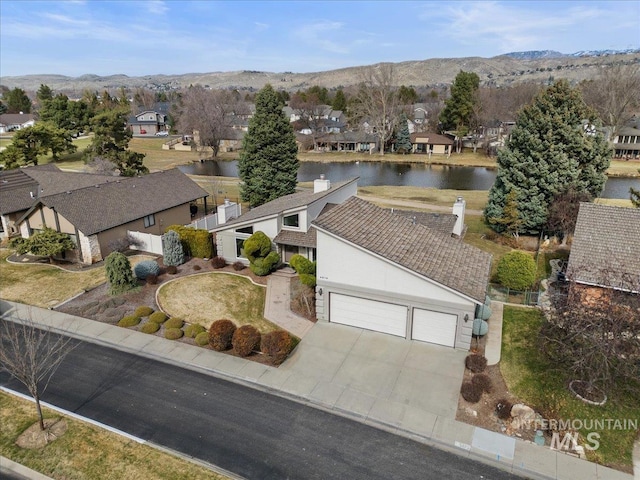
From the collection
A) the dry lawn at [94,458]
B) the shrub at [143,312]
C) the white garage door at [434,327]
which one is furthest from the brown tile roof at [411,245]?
the dry lawn at [94,458]

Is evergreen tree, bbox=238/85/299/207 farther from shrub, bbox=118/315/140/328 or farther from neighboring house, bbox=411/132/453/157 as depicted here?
neighboring house, bbox=411/132/453/157

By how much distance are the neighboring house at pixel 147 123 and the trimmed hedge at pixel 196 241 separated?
113m

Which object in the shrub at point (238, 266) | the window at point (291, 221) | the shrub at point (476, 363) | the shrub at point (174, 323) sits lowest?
the shrub at point (476, 363)

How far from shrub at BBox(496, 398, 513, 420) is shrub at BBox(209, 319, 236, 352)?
12.0 m

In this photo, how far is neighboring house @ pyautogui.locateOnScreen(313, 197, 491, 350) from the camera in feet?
66.4

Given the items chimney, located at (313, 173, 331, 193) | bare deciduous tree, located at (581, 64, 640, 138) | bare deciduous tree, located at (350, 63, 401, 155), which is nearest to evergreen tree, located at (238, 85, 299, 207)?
chimney, located at (313, 173, 331, 193)

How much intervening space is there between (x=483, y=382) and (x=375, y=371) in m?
4.50

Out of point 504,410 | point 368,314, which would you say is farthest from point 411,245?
point 504,410

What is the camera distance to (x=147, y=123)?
440 feet

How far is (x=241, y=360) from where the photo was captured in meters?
19.9

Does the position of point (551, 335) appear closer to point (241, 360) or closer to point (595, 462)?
point (595, 462)

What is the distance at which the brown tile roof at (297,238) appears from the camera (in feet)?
93.7

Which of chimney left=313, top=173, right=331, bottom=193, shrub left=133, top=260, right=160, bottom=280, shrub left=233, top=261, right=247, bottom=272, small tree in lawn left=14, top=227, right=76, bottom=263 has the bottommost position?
shrub left=233, top=261, right=247, bottom=272

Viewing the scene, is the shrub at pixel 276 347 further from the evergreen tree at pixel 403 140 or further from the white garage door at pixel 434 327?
the evergreen tree at pixel 403 140
